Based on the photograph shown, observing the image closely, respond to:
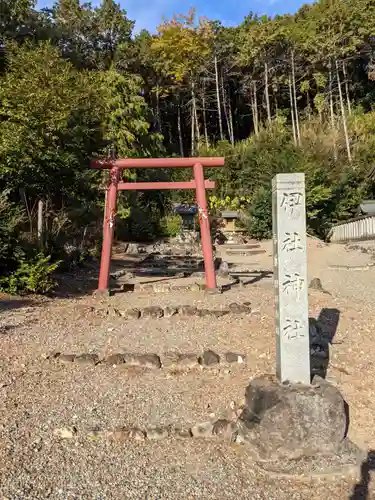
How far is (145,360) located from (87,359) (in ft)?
2.00

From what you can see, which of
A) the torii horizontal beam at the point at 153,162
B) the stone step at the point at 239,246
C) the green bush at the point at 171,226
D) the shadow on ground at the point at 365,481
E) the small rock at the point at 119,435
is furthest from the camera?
the green bush at the point at 171,226

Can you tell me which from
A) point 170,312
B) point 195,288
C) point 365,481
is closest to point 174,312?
point 170,312

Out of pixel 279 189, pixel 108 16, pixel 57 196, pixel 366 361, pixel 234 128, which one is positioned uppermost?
pixel 108 16

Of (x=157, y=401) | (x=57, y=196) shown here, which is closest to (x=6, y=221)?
(x=57, y=196)

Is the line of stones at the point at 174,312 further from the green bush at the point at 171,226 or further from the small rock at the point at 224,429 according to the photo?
the green bush at the point at 171,226

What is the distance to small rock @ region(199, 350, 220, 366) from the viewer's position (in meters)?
4.45

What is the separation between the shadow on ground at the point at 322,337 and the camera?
14.6 ft

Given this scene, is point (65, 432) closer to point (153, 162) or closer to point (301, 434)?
point (301, 434)

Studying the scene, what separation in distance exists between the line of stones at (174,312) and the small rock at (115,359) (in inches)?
68.3

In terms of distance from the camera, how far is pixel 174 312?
252 inches

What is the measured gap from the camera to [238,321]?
593cm

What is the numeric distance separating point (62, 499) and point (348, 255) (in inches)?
560

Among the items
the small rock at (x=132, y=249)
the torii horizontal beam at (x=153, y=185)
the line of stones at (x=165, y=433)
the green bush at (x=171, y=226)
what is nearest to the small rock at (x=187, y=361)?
the line of stones at (x=165, y=433)

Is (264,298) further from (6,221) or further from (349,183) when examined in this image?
(349,183)
